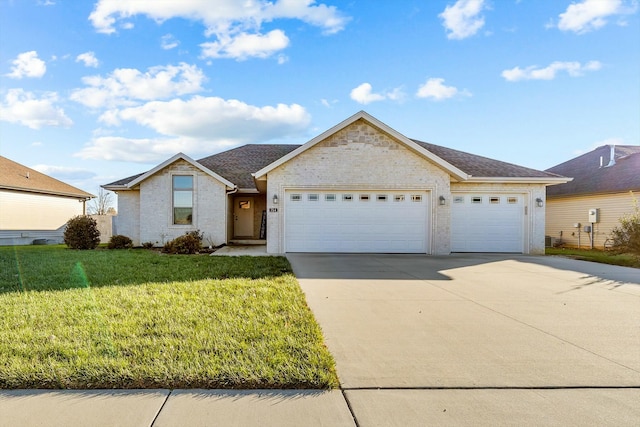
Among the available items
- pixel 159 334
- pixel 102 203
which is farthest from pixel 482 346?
pixel 102 203

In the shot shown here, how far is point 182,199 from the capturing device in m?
15.8

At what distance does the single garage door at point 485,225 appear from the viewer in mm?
14508

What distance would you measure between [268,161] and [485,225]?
40.2 feet

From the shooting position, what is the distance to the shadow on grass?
7.36 meters

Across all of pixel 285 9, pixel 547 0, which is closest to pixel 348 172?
pixel 285 9

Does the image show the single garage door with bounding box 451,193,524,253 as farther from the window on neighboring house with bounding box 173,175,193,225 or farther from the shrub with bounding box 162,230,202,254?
the window on neighboring house with bounding box 173,175,193,225

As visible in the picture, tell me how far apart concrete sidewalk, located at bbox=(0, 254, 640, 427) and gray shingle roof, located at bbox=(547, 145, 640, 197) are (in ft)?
46.9

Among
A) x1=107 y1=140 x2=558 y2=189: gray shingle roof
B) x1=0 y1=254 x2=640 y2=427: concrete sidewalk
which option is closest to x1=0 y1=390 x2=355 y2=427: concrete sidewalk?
x1=0 y1=254 x2=640 y2=427: concrete sidewalk

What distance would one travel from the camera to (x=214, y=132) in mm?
25031

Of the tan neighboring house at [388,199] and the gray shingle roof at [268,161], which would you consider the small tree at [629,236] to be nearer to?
the tan neighboring house at [388,199]

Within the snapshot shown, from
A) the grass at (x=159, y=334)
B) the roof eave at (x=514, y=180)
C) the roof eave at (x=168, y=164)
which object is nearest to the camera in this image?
the grass at (x=159, y=334)

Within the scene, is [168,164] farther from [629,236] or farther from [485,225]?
[629,236]

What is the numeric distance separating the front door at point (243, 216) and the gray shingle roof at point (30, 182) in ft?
38.1

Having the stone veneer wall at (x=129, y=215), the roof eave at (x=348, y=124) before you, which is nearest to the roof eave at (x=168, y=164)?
the stone veneer wall at (x=129, y=215)
